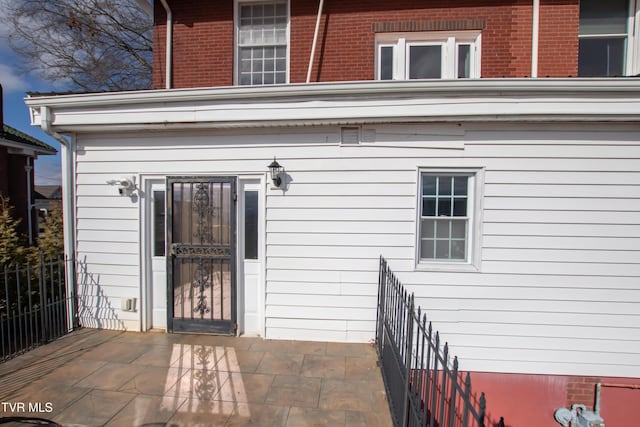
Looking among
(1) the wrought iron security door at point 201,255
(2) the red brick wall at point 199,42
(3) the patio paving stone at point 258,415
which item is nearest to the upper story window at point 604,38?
(2) the red brick wall at point 199,42

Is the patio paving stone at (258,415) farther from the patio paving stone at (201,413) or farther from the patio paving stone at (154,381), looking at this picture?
the patio paving stone at (154,381)

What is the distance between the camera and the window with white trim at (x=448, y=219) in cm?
388

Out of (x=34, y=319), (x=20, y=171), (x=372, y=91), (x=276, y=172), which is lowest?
(x=34, y=319)

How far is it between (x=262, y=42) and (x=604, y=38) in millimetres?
6123

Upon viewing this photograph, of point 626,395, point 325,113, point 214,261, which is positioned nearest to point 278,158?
point 325,113

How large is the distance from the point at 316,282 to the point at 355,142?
199cm

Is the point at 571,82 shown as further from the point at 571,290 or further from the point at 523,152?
the point at 571,290

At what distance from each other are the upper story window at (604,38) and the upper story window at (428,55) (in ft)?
6.41

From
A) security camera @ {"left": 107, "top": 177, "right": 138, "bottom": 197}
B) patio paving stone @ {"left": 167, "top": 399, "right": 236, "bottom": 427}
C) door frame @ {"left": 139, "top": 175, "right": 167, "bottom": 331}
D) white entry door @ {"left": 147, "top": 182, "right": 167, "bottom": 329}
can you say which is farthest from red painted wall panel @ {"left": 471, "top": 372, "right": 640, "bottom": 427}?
security camera @ {"left": 107, "top": 177, "right": 138, "bottom": 197}

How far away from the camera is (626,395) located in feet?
12.6

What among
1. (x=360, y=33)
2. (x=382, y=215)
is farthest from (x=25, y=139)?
(x=382, y=215)

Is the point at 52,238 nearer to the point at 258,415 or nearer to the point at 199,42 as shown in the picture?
the point at 199,42

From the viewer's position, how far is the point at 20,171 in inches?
400

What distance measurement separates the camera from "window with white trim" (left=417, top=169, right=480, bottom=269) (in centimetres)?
388
